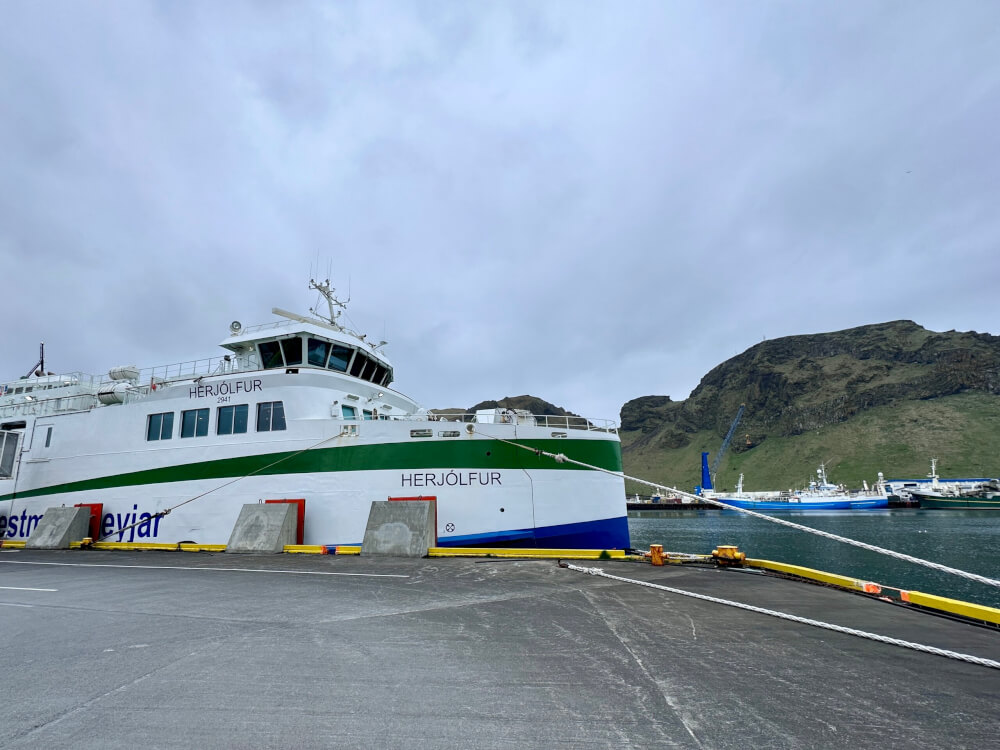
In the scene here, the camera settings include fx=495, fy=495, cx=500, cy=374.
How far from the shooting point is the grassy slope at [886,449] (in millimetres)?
101562

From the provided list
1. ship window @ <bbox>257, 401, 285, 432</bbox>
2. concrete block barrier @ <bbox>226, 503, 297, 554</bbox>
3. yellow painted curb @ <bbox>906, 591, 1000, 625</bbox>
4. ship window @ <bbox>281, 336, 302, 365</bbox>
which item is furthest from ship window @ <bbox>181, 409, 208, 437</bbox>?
yellow painted curb @ <bbox>906, 591, 1000, 625</bbox>

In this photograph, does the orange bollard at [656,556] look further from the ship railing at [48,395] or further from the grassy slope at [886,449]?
the grassy slope at [886,449]

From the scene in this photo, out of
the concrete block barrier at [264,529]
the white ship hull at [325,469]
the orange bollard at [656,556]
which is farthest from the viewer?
the white ship hull at [325,469]

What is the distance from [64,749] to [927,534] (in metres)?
48.7

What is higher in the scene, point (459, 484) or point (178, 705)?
point (459, 484)

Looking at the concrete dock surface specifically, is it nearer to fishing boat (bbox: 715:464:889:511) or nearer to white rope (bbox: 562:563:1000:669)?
white rope (bbox: 562:563:1000:669)

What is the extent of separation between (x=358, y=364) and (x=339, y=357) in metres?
0.82

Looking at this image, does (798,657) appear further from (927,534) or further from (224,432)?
(927,534)

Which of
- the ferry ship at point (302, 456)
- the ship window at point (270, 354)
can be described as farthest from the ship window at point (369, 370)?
the ship window at point (270, 354)

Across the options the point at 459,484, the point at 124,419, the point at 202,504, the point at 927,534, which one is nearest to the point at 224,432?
the point at 202,504

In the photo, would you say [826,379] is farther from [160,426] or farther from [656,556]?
[160,426]

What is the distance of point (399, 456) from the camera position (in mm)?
12305

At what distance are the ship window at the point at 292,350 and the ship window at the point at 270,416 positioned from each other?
1422 millimetres

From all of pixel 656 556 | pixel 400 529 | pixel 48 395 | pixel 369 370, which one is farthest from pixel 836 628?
pixel 48 395
